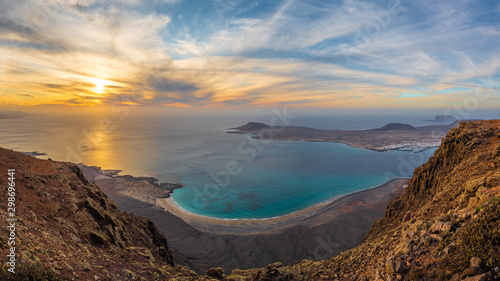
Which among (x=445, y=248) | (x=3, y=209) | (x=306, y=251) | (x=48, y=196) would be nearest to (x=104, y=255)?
(x=3, y=209)

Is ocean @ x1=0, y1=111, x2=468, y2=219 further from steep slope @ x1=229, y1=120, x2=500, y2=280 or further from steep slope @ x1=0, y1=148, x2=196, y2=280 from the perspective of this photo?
steep slope @ x1=229, y1=120, x2=500, y2=280

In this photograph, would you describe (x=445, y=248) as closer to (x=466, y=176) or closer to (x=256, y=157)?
(x=466, y=176)

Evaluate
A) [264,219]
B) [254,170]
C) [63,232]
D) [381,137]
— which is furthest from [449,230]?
[381,137]

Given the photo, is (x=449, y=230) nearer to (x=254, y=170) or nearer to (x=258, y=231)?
(x=258, y=231)

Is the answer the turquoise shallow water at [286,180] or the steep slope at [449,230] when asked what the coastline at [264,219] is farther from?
the steep slope at [449,230]

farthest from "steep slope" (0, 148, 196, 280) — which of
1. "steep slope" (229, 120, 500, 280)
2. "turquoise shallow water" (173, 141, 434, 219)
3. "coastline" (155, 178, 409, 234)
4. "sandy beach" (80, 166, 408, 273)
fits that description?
"turquoise shallow water" (173, 141, 434, 219)

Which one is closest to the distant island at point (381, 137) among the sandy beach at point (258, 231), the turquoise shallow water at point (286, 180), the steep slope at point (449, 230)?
the turquoise shallow water at point (286, 180)
